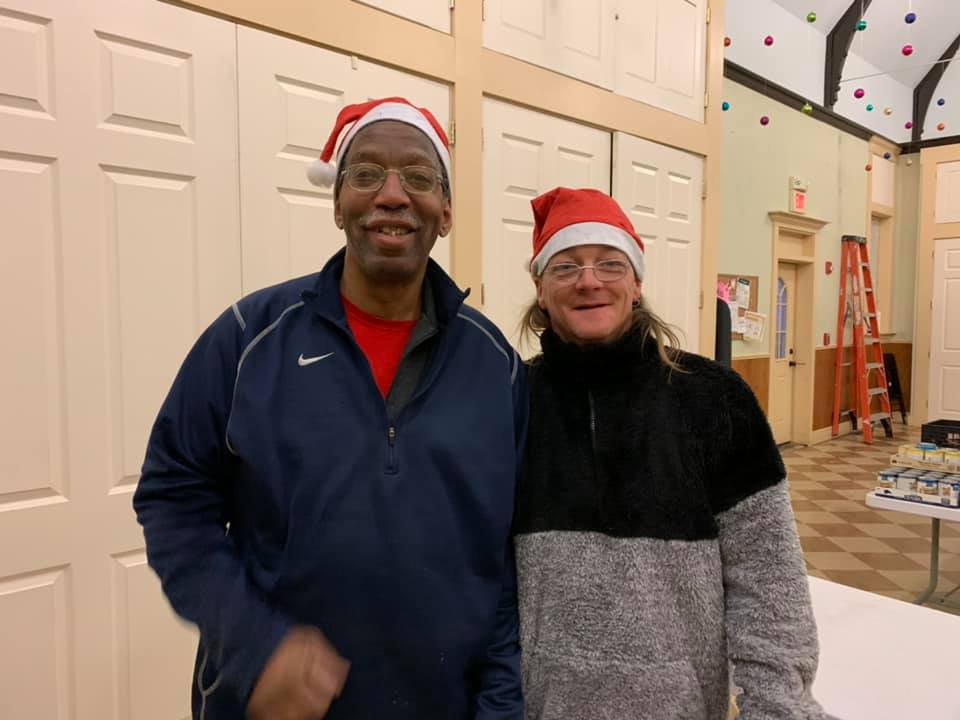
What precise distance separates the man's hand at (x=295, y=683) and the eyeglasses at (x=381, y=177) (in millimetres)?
698

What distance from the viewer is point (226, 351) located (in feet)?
3.36

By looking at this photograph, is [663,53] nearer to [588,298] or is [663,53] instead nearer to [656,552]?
[588,298]

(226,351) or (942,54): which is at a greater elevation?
(942,54)

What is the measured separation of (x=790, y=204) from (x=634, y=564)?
6.45 metres

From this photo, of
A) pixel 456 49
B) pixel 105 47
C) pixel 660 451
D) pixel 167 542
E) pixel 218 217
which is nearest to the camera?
pixel 167 542

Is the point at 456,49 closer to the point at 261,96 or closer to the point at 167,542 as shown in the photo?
the point at 261,96

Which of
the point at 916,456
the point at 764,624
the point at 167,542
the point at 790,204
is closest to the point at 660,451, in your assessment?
the point at 764,624

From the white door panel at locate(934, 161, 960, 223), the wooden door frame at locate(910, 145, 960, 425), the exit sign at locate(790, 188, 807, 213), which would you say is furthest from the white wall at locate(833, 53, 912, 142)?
the exit sign at locate(790, 188, 807, 213)

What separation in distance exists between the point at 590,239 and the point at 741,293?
5.28m

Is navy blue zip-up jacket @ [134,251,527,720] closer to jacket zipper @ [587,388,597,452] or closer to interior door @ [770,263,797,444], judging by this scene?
jacket zipper @ [587,388,597,452]

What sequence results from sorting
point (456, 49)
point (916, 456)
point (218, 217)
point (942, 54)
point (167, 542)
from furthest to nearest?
1. point (942, 54)
2. point (916, 456)
3. point (456, 49)
4. point (218, 217)
5. point (167, 542)

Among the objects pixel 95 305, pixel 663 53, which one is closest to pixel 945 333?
pixel 663 53

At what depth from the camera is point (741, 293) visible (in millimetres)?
6004

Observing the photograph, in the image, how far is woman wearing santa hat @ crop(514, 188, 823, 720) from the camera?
1.04 m
